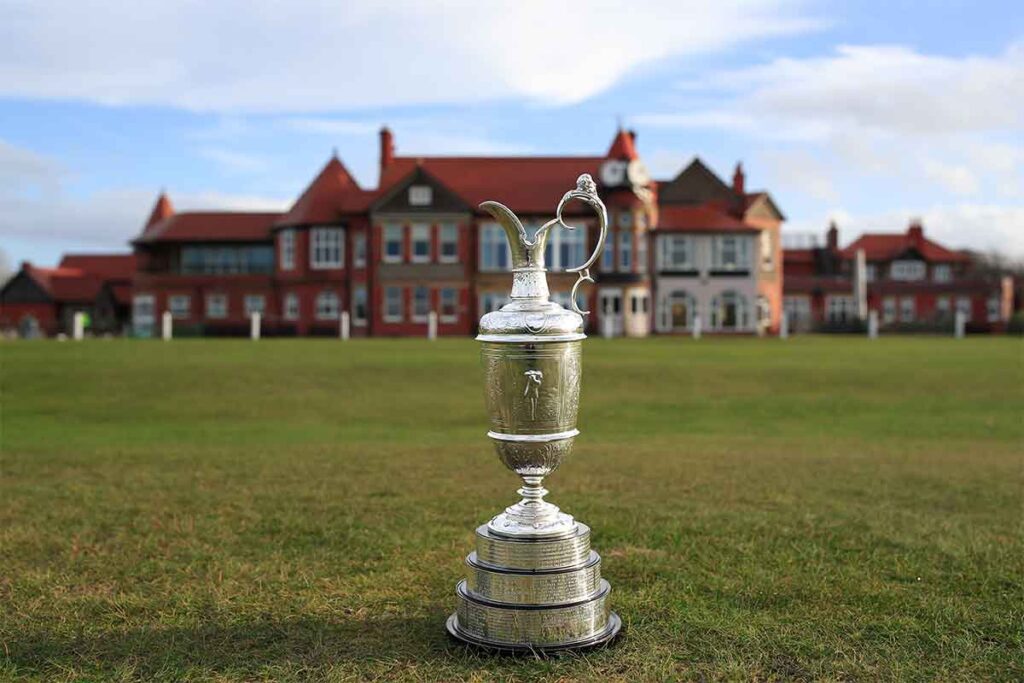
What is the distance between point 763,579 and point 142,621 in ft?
12.2

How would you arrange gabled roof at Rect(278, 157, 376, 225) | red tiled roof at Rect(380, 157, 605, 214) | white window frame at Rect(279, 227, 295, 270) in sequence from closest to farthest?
red tiled roof at Rect(380, 157, 605, 214) → gabled roof at Rect(278, 157, 376, 225) → white window frame at Rect(279, 227, 295, 270)

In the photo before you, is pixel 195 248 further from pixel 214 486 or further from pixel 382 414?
pixel 214 486

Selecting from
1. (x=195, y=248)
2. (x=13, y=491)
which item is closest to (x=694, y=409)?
(x=13, y=491)

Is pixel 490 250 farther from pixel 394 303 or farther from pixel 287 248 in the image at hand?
pixel 287 248

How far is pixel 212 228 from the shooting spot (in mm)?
56656

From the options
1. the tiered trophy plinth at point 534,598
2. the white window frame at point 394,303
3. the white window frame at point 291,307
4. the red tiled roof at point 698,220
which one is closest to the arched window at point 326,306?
the white window frame at point 291,307

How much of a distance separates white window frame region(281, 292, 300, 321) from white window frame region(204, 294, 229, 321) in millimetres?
4028

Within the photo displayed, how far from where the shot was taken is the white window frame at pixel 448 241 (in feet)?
161

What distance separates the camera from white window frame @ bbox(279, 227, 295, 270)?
173ft

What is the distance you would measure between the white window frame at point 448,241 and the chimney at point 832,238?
138 feet

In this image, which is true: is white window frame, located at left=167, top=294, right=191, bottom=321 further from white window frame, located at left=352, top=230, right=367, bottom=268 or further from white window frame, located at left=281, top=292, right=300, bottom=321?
white window frame, located at left=352, top=230, right=367, bottom=268

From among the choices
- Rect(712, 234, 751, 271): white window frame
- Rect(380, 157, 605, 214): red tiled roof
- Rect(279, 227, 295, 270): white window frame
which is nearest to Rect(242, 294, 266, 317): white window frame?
Rect(279, 227, 295, 270): white window frame

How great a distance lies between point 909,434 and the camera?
15375 mm

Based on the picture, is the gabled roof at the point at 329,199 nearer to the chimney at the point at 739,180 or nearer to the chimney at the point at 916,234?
the chimney at the point at 739,180
